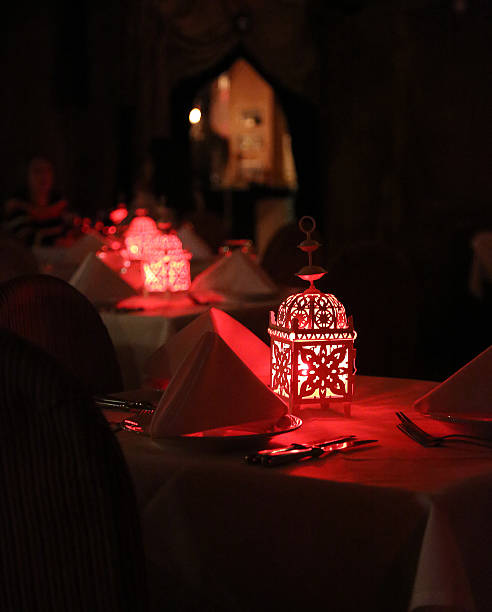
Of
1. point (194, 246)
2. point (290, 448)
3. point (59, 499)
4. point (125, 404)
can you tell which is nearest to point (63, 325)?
point (125, 404)

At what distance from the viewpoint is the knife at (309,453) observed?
4.32ft

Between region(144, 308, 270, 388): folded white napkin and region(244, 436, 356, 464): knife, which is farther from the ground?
region(144, 308, 270, 388): folded white napkin

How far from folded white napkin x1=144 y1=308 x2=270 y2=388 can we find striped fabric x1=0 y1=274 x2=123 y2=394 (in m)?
0.26

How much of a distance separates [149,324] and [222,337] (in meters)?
1.20

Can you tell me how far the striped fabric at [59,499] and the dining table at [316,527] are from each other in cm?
29

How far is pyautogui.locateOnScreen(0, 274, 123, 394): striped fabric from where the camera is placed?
204cm

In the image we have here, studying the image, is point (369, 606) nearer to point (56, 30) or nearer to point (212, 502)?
point (212, 502)

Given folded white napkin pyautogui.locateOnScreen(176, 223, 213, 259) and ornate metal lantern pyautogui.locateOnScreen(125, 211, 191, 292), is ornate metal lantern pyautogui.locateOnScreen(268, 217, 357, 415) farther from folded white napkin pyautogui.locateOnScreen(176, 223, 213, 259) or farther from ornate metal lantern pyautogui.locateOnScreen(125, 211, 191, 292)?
folded white napkin pyautogui.locateOnScreen(176, 223, 213, 259)

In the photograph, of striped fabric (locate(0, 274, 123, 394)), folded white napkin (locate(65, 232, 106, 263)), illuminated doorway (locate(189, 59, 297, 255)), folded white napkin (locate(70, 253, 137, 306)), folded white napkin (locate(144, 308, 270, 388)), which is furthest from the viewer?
illuminated doorway (locate(189, 59, 297, 255))

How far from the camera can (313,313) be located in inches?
65.2

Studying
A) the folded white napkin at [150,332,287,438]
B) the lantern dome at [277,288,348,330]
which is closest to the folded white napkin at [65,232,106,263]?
the lantern dome at [277,288,348,330]

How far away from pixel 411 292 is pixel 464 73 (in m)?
4.35

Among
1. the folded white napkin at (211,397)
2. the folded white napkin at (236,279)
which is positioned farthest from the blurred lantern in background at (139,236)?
the folded white napkin at (211,397)

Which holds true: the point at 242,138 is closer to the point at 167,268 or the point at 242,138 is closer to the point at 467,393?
the point at 167,268
